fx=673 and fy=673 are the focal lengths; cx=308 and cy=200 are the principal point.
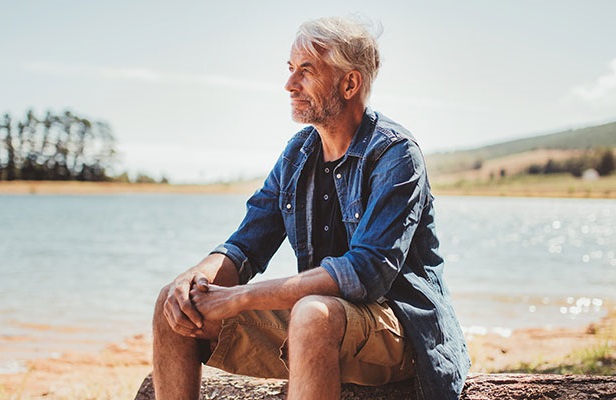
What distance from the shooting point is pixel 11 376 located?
16.8ft

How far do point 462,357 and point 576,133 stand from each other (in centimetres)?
4892

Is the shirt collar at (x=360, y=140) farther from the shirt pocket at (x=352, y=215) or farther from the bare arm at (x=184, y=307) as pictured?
the bare arm at (x=184, y=307)

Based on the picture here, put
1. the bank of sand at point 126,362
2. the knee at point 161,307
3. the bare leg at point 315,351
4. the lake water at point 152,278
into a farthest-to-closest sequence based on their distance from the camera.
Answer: the lake water at point 152,278, the bank of sand at point 126,362, the knee at point 161,307, the bare leg at point 315,351

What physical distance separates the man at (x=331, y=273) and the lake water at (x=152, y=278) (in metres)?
4.03

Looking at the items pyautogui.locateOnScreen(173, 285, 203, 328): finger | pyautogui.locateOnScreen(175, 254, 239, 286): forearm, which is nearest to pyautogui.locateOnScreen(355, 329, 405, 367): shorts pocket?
pyautogui.locateOnScreen(173, 285, 203, 328): finger

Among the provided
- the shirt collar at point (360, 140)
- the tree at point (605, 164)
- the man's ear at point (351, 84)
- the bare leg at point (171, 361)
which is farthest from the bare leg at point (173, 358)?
the tree at point (605, 164)

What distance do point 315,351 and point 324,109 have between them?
0.90 m

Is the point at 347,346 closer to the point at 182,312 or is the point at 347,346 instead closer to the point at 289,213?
the point at 182,312

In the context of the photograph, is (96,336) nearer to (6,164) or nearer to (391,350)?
(391,350)

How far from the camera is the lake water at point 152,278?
25.1ft

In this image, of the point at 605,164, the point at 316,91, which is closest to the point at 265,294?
the point at 316,91

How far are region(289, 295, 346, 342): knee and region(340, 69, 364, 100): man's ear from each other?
80 centimetres

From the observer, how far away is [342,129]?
7.72 feet

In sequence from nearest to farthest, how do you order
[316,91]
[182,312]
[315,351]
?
[315,351]
[182,312]
[316,91]
